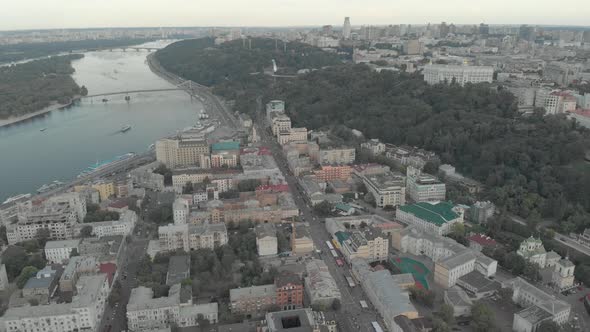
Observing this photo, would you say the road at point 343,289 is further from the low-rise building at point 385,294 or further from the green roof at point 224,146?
the green roof at point 224,146

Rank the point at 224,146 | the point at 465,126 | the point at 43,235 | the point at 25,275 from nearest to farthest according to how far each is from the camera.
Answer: the point at 25,275 → the point at 43,235 → the point at 465,126 → the point at 224,146

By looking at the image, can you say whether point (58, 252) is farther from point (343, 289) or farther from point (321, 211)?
point (321, 211)

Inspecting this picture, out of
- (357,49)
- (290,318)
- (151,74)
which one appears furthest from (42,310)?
(151,74)

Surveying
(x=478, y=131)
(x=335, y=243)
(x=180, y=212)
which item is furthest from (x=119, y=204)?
(x=478, y=131)

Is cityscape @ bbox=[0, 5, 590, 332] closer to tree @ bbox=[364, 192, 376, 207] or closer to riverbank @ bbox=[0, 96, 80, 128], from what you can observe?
tree @ bbox=[364, 192, 376, 207]

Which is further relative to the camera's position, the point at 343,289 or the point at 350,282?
the point at 350,282

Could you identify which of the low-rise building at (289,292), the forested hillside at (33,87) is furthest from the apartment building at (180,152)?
the forested hillside at (33,87)
